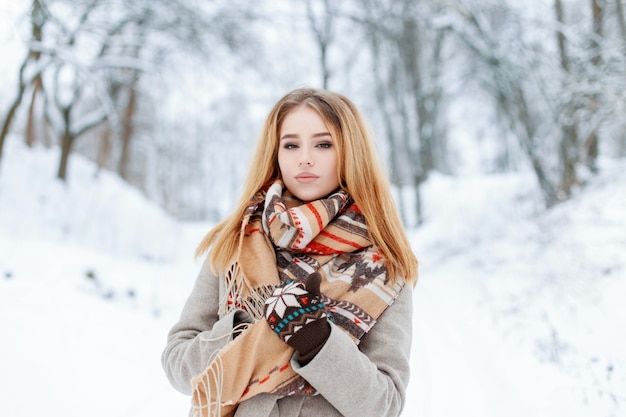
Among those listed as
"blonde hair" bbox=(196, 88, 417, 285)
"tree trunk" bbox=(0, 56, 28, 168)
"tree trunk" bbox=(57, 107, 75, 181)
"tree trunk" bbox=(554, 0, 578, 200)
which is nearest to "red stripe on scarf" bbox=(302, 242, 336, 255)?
"blonde hair" bbox=(196, 88, 417, 285)

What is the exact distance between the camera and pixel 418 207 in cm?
1118

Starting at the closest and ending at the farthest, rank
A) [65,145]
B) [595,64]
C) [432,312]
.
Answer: [432,312], [595,64], [65,145]

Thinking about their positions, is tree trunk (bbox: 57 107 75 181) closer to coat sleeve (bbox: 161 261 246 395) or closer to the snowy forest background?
the snowy forest background

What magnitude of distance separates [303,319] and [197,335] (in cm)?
46

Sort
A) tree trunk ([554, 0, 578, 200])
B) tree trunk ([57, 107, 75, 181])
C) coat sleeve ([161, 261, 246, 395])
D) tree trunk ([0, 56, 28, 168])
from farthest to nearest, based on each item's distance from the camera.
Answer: tree trunk ([57, 107, 75, 181]) < tree trunk ([554, 0, 578, 200]) < tree trunk ([0, 56, 28, 168]) < coat sleeve ([161, 261, 246, 395])

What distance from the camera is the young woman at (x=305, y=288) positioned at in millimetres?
1214

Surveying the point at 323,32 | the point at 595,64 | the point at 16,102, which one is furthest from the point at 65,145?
the point at 595,64

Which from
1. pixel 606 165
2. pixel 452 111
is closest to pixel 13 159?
pixel 606 165

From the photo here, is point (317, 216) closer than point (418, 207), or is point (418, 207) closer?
point (317, 216)

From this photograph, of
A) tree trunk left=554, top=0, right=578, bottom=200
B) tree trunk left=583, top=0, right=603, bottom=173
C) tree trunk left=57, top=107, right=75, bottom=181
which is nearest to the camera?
tree trunk left=583, top=0, right=603, bottom=173

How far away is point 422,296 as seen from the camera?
18.7ft

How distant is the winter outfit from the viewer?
1.20m

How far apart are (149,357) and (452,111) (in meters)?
16.1

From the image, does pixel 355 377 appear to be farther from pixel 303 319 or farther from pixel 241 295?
pixel 241 295
